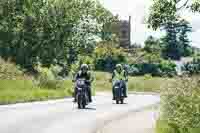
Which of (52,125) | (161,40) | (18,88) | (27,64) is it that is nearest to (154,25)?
(52,125)

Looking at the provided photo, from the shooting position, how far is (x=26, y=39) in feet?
216

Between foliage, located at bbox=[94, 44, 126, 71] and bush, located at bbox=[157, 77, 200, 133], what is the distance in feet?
240

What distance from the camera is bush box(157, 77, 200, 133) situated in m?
13.7

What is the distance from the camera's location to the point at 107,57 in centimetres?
9256

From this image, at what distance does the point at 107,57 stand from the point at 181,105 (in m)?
78.2

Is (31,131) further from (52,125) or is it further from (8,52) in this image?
(8,52)

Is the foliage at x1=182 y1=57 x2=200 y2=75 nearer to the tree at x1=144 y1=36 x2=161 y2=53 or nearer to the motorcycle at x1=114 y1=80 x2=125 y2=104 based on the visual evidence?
the motorcycle at x1=114 y1=80 x2=125 y2=104

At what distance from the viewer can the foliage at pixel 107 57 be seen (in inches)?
3607

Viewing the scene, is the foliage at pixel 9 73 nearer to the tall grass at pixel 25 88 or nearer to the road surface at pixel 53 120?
the tall grass at pixel 25 88

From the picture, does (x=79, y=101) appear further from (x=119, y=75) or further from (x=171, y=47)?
(x=171, y=47)

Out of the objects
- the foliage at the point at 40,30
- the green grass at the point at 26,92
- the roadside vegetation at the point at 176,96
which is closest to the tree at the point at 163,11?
the roadside vegetation at the point at 176,96

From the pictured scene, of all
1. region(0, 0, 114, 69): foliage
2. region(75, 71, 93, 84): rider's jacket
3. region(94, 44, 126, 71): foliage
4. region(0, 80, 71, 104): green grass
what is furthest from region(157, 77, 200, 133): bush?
region(94, 44, 126, 71): foliage

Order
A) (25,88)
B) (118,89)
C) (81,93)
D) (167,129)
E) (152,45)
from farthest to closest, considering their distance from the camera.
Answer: (152,45) < (25,88) < (118,89) < (81,93) < (167,129)

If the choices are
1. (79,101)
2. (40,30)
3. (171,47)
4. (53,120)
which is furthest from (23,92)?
(171,47)
